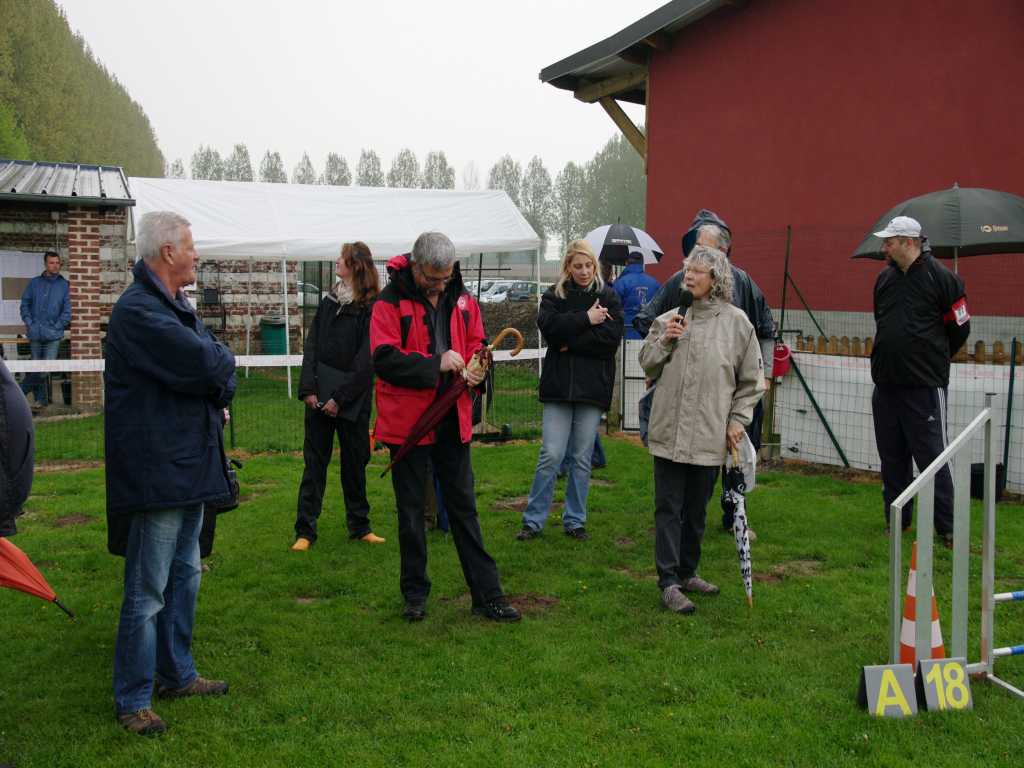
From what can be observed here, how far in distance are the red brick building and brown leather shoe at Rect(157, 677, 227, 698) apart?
9655mm

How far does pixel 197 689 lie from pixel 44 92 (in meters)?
43.0

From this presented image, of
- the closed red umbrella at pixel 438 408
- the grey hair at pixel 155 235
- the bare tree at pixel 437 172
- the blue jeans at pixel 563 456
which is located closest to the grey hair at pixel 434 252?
the closed red umbrella at pixel 438 408

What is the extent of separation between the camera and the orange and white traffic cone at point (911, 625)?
12.1 ft

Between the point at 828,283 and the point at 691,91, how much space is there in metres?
4.11

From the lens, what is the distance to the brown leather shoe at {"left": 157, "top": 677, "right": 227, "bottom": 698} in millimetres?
4004

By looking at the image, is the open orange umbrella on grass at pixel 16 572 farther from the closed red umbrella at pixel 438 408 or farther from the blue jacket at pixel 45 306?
the blue jacket at pixel 45 306

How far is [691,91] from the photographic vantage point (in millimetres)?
14766

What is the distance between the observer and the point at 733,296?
17.5 ft

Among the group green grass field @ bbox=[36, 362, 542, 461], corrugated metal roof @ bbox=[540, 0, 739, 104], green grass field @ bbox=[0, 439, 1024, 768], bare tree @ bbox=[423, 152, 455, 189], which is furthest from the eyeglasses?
bare tree @ bbox=[423, 152, 455, 189]

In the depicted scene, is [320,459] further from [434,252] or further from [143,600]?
[143,600]

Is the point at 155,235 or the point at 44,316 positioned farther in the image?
the point at 44,316

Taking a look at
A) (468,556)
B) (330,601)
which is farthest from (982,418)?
(330,601)

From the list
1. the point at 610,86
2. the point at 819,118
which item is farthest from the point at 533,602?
the point at 610,86

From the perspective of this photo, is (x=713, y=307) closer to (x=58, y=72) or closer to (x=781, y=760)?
(x=781, y=760)
